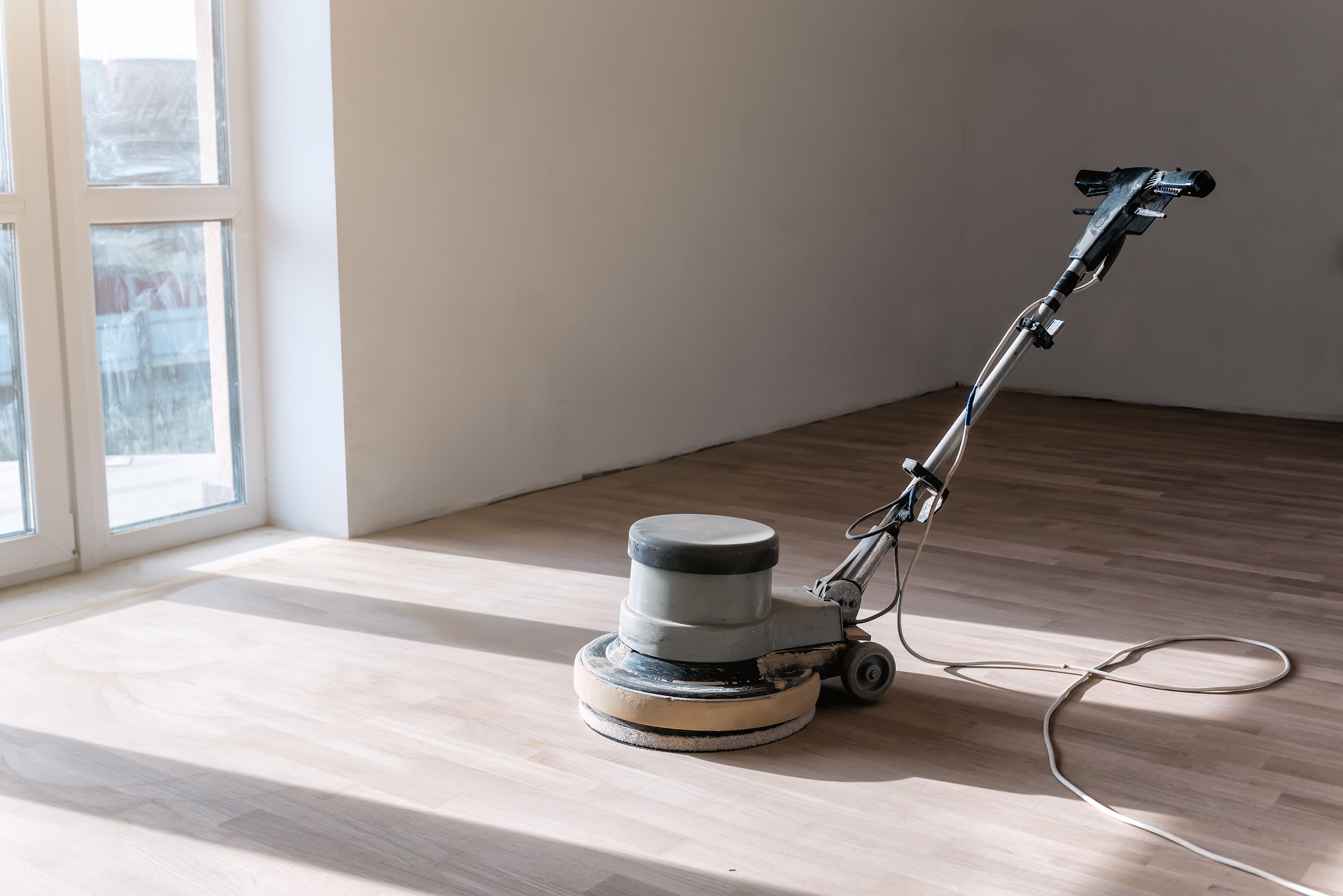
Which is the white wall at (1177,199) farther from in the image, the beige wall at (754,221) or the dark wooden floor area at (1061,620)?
the dark wooden floor area at (1061,620)

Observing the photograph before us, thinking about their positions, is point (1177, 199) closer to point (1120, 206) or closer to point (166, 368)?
point (1120, 206)

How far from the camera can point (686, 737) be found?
7.50ft

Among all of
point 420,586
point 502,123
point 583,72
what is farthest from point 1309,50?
point 420,586

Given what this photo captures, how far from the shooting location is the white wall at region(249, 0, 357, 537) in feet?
11.4

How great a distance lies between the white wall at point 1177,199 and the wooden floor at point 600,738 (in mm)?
2434

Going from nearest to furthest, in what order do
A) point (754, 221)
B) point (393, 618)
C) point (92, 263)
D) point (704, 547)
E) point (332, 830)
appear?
point (332, 830), point (704, 547), point (393, 618), point (92, 263), point (754, 221)

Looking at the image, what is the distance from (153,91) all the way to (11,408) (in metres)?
0.91

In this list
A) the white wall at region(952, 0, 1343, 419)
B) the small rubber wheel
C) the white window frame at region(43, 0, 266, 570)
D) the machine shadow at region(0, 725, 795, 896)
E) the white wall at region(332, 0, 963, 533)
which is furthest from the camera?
the white wall at region(952, 0, 1343, 419)

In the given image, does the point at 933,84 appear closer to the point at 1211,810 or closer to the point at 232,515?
the point at 232,515

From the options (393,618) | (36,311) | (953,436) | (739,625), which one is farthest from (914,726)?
(36,311)

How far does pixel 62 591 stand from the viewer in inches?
125

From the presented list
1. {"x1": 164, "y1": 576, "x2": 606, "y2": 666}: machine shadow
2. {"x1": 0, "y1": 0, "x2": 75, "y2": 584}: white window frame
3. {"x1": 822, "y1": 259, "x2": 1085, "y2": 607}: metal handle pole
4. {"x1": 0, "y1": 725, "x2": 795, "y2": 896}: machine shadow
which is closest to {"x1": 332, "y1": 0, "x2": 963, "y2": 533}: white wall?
{"x1": 164, "y1": 576, "x2": 606, "y2": 666}: machine shadow

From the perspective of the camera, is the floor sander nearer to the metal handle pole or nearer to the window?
the metal handle pole

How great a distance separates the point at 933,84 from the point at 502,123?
10.3ft
